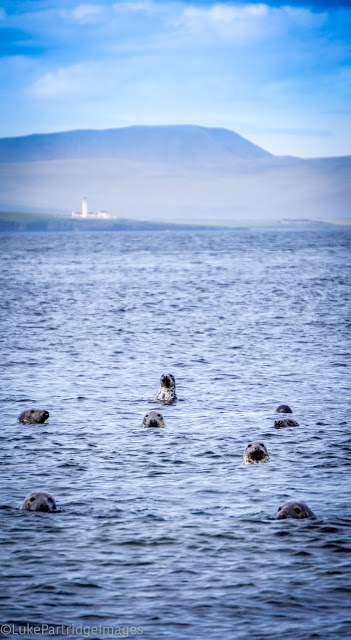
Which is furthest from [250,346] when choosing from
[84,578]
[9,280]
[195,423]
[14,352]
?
[9,280]

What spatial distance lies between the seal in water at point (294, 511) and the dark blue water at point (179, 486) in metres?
0.16

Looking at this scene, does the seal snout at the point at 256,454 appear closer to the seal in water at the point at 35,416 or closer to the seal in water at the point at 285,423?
the seal in water at the point at 285,423

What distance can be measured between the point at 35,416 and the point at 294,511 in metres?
9.77

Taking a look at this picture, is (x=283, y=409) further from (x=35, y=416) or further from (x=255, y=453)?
(x=35, y=416)

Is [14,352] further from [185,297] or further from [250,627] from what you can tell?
[185,297]

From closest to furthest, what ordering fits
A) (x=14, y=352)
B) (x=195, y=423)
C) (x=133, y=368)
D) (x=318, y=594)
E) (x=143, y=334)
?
1. (x=318, y=594)
2. (x=195, y=423)
3. (x=133, y=368)
4. (x=14, y=352)
5. (x=143, y=334)

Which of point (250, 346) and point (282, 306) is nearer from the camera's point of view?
point (250, 346)

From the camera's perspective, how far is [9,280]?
3460 inches

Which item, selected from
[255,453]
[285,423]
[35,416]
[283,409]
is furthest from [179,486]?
[283,409]

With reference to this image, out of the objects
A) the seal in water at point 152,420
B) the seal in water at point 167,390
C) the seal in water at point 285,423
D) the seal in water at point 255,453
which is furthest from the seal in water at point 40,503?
the seal in water at point 167,390

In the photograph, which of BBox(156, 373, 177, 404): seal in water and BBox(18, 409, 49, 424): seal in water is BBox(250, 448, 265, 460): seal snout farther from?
BBox(156, 373, 177, 404): seal in water

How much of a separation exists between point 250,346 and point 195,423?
15.8 m

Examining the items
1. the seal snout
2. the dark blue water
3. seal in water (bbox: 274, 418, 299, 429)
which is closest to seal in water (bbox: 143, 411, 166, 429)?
the dark blue water

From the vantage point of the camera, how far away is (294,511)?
51.0 ft
